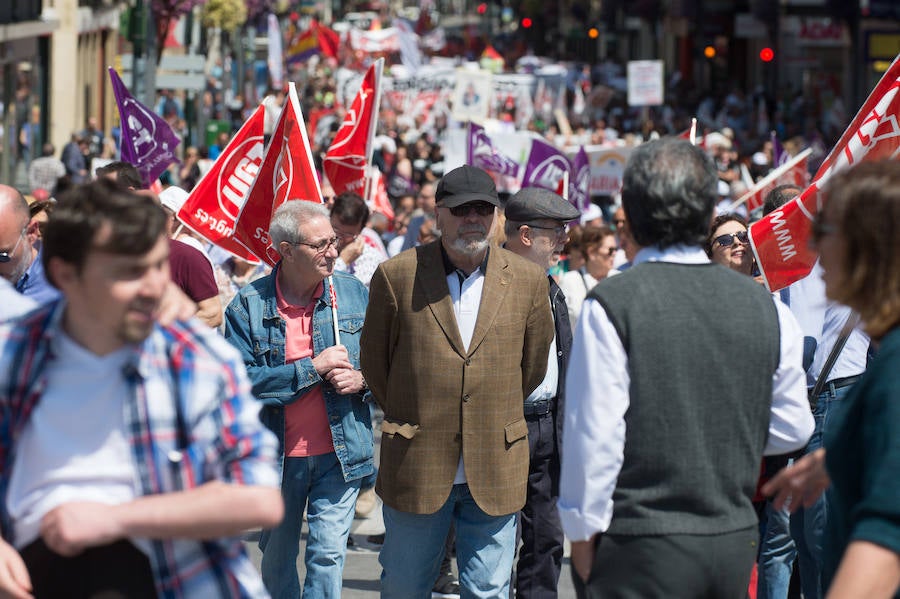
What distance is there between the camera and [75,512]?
3.00 meters

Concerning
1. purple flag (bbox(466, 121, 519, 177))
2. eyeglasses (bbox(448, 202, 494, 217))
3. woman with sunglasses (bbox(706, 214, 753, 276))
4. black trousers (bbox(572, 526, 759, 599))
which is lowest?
black trousers (bbox(572, 526, 759, 599))

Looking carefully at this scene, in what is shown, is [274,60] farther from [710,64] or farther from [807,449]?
[807,449]

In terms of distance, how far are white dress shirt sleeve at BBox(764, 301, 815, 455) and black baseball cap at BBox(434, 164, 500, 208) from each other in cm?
175

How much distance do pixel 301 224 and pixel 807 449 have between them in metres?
2.20

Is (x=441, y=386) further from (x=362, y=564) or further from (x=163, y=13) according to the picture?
(x=163, y=13)

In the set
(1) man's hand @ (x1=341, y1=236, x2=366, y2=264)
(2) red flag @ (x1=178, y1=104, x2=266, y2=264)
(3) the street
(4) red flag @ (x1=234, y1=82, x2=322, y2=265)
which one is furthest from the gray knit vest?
(1) man's hand @ (x1=341, y1=236, x2=366, y2=264)

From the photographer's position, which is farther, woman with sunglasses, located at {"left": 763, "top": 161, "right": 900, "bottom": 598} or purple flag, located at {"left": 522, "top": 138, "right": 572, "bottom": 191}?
purple flag, located at {"left": 522, "top": 138, "right": 572, "bottom": 191}

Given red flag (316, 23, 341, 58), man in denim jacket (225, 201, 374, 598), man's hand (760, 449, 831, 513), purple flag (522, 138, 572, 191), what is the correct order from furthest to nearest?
red flag (316, 23, 341, 58) → purple flag (522, 138, 572, 191) → man in denim jacket (225, 201, 374, 598) → man's hand (760, 449, 831, 513)

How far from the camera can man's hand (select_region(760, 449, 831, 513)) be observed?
3504mm

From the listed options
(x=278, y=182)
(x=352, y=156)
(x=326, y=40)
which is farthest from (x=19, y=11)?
(x=278, y=182)

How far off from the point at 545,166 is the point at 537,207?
6719 mm

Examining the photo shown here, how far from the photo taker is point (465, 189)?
554cm

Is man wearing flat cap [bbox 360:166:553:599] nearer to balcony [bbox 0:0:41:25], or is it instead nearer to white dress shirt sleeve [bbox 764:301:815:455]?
white dress shirt sleeve [bbox 764:301:815:455]

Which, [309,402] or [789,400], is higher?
[789,400]
